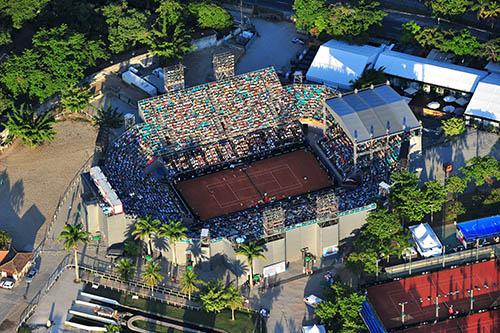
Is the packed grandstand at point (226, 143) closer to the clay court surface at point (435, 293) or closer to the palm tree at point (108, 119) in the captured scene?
the palm tree at point (108, 119)

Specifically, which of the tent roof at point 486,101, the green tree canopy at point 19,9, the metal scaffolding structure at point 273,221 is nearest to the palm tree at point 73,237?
the metal scaffolding structure at point 273,221

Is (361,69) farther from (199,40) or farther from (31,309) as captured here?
(31,309)

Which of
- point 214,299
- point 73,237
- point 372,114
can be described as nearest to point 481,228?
point 372,114

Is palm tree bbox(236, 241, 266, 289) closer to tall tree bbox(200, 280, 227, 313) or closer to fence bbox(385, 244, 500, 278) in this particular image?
tall tree bbox(200, 280, 227, 313)

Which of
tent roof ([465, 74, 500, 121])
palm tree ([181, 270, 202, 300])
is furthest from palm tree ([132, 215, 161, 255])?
tent roof ([465, 74, 500, 121])

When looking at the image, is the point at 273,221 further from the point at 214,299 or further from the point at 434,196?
the point at 434,196

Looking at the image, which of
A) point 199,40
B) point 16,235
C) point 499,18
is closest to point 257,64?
point 199,40
